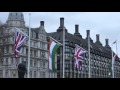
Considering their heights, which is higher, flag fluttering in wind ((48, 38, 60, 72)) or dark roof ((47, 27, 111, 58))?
dark roof ((47, 27, 111, 58))

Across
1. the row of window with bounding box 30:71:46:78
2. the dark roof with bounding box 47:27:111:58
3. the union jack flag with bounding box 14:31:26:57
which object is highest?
the dark roof with bounding box 47:27:111:58

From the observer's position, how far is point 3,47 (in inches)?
1623

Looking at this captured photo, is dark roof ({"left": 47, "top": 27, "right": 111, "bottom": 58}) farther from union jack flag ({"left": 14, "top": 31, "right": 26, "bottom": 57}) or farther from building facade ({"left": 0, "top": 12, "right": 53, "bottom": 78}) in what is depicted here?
union jack flag ({"left": 14, "top": 31, "right": 26, "bottom": 57})

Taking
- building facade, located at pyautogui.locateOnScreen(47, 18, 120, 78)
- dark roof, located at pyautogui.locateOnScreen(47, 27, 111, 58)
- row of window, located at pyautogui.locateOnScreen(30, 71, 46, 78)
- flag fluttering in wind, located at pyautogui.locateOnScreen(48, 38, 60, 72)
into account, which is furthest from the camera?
dark roof, located at pyautogui.locateOnScreen(47, 27, 111, 58)

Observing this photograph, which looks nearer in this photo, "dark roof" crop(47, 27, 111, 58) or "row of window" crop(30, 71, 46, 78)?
"row of window" crop(30, 71, 46, 78)

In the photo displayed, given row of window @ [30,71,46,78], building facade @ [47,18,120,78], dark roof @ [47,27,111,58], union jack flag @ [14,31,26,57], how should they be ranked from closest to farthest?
union jack flag @ [14,31,26,57] → row of window @ [30,71,46,78] → building facade @ [47,18,120,78] → dark roof @ [47,27,111,58]

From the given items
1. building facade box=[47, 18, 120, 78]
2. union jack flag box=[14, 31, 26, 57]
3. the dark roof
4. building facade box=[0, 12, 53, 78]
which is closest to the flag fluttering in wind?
union jack flag box=[14, 31, 26, 57]

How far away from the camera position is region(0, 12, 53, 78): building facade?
3738 cm

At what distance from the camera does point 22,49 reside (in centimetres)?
4141

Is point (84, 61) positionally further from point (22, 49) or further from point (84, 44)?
point (22, 49)
